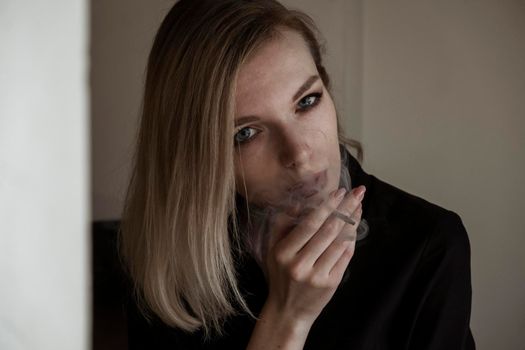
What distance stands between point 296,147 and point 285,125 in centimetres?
3

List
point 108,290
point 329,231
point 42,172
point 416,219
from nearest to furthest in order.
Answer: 1. point 42,172
2. point 329,231
3. point 416,219
4. point 108,290

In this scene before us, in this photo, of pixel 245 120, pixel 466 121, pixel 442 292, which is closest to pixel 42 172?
pixel 245 120

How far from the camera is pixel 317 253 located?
685mm

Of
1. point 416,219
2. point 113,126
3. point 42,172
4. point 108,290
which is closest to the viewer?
point 42,172

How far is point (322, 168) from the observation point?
0.73 m

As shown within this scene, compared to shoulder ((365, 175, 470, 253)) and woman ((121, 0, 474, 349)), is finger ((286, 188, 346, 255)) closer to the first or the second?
woman ((121, 0, 474, 349))

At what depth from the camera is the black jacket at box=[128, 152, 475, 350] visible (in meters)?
0.77

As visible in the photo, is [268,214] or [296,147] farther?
[268,214]

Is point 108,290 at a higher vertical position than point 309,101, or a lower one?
lower

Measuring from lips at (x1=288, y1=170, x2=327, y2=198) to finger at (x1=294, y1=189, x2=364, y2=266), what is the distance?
55 millimetres

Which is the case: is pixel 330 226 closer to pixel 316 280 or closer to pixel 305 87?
pixel 316 280

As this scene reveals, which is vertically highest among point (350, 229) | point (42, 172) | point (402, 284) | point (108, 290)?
point (42, 172)

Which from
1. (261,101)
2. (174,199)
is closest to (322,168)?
(261,101)

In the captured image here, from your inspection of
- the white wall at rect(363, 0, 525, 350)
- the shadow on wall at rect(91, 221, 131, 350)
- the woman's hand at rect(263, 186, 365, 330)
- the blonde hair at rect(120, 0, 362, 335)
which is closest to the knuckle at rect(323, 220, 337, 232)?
the woman's hand at rect(263, 186, 365, 330)
